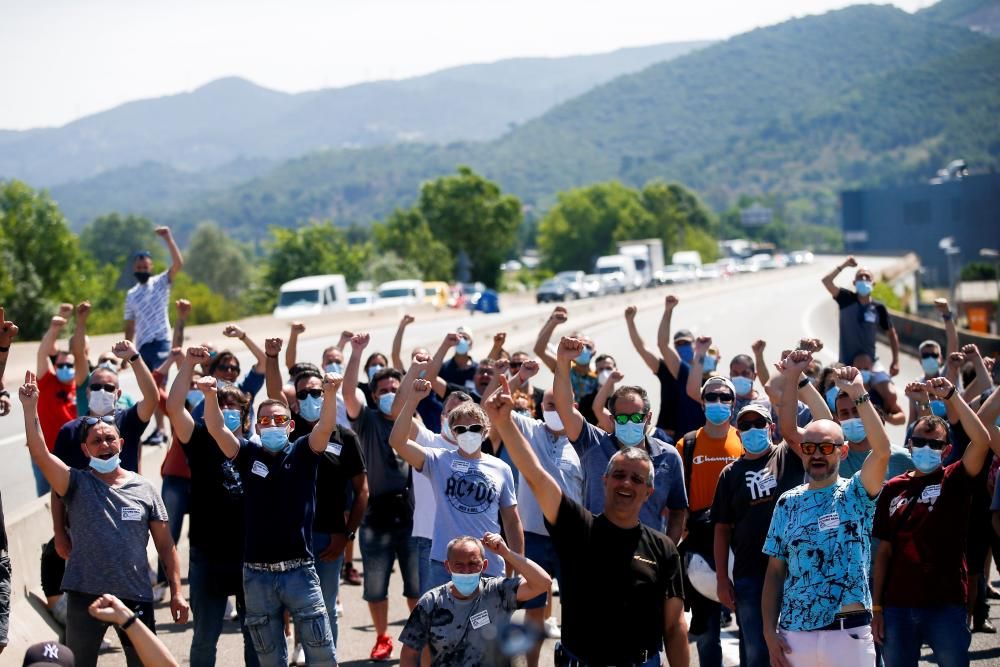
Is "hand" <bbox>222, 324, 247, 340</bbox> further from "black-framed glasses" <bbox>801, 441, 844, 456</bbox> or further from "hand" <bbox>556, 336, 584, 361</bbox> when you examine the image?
"black-framed glasses" <bbox>801, 441, 844, 456</bbox>

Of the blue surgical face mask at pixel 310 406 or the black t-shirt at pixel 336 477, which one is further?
the blue surgical face mask at pixel 310 406

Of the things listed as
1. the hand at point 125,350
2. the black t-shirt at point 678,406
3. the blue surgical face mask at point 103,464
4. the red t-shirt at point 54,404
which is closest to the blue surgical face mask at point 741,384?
the black t-shirt at point 678,406

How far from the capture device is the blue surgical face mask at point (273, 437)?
7.25 meters

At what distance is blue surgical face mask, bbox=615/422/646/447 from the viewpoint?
752 cm

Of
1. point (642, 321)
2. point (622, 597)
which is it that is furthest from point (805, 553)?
point (642, 321)

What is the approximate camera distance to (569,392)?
7.14 m

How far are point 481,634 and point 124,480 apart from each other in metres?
2.33

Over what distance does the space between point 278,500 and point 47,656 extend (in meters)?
2.23

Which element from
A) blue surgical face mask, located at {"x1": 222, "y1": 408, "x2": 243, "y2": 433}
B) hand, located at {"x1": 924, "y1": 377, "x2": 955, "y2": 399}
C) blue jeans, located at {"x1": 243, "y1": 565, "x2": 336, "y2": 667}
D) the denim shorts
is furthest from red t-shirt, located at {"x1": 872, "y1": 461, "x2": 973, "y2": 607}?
blue surgical face mask, located at {"x1": 222, "y1": 408, "x2": 243, "y2": 433}

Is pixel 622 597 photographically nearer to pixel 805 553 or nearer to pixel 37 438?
pixel 805 553

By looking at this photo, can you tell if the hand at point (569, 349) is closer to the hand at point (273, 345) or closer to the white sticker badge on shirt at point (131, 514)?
the white sticker badge on shirt at point (131, 514)

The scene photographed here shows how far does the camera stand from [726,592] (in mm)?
7000

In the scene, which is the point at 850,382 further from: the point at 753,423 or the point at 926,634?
the point at 926,634

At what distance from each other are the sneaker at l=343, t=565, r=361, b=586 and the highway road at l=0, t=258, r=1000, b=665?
Answer: 12 cm
